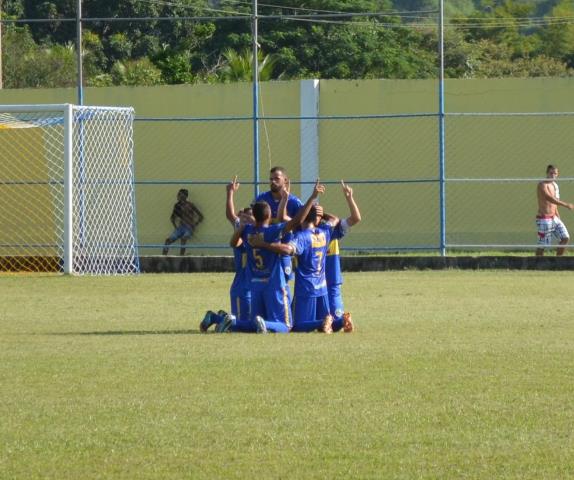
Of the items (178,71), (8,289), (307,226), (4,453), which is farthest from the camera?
(178,71)

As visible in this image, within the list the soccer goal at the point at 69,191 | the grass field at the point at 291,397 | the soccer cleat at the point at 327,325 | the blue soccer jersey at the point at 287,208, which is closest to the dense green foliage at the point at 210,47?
the soccer goal at the point at 69,191

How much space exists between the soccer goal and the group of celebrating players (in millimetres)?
8884

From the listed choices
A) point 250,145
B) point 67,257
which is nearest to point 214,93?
point 250,145

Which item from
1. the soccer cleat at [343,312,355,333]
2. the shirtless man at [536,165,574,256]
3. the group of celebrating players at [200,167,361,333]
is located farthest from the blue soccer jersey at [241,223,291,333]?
the shirtless man at [536,165,574,256]

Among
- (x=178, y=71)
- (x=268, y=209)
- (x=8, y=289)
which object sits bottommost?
(x=8, y=289)

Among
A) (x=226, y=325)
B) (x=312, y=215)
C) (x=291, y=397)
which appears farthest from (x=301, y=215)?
(x=291, y=397)

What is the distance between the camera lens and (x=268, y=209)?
44.9 feet

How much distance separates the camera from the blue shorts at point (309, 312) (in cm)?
1382

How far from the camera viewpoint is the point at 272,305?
13.6 m

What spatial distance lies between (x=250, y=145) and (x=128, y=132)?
370 centimetres

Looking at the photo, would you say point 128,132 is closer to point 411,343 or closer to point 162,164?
point 162,164

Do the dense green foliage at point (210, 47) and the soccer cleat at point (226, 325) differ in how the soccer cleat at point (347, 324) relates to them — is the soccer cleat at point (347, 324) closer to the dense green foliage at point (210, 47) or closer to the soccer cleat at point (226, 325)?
the soccer cleat at point (226, 325)

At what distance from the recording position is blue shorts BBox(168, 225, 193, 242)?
92.7 feet

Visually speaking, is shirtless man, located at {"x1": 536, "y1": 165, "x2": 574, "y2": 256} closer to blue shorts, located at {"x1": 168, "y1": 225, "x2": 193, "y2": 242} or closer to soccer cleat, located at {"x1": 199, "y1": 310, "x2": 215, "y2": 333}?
blue shorts, located at {"x1": 168, "y1": 225, "x2": 193, "y2": 242}
